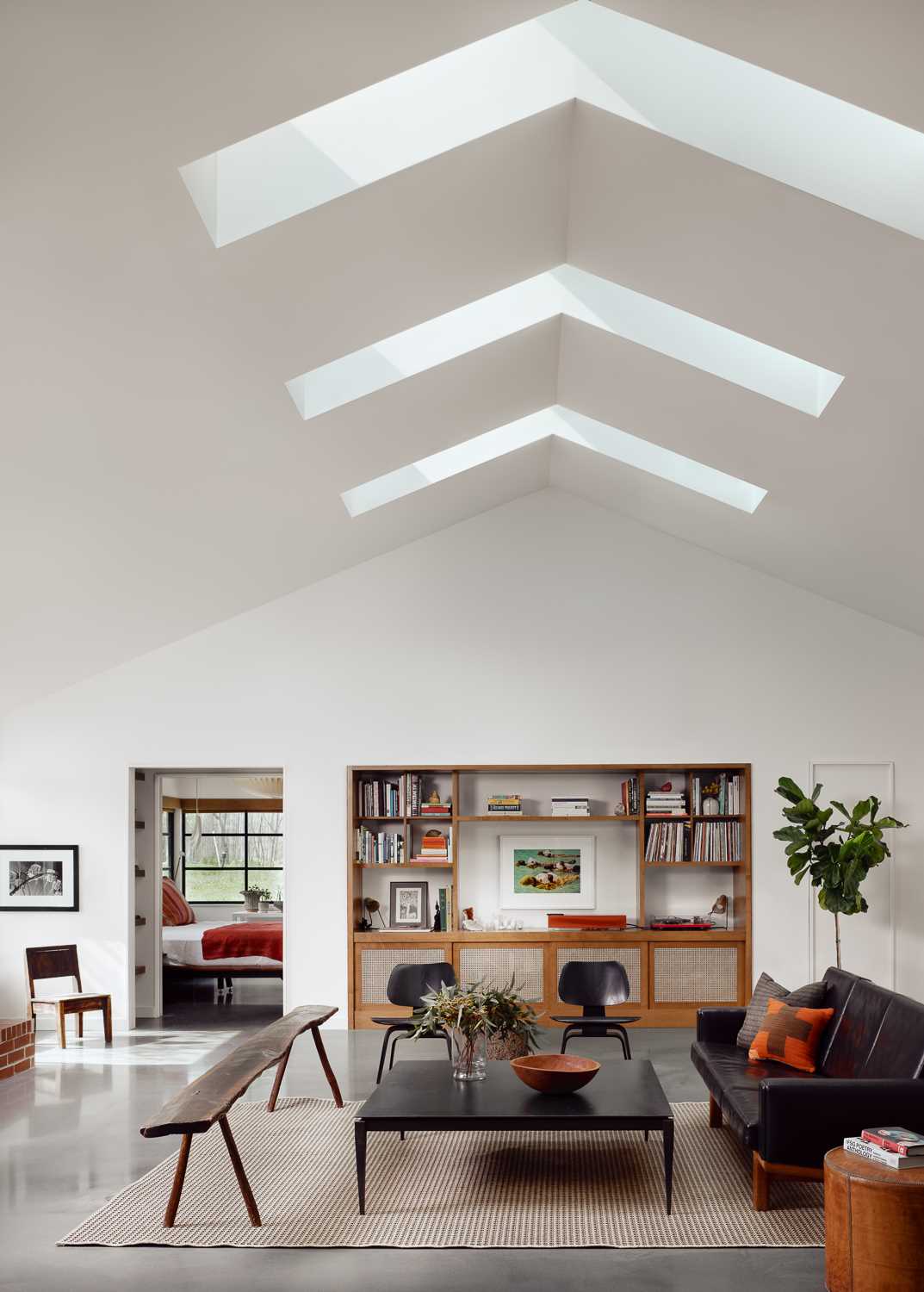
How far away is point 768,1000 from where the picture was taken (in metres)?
5.94

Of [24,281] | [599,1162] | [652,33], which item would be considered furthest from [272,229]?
[599,1162]

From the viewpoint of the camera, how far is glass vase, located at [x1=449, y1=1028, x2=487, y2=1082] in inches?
211

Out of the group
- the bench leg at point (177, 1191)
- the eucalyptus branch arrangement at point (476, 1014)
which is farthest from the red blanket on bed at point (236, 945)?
the bench leg at point (177, 1191)

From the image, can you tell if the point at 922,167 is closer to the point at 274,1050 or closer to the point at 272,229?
the point at 272,229

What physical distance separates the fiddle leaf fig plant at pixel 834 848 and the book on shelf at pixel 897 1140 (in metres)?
3.79

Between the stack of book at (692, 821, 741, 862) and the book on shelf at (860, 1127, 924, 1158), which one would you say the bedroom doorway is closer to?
the stack of book at (692, 821, 741, 862)

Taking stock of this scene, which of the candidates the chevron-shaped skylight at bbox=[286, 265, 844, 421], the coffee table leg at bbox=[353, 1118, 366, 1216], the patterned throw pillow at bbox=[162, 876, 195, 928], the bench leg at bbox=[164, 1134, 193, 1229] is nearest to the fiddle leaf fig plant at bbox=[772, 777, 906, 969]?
the chevron-shaped skylight at bbox=[286, 265, 844, 421]

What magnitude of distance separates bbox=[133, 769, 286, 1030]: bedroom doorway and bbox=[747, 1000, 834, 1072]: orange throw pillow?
4.12 meters

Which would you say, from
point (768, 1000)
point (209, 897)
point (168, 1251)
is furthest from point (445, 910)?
point (209, 897)

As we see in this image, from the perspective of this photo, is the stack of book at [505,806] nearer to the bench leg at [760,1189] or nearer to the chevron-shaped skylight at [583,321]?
the chevron-shaped skylight at [583,321]

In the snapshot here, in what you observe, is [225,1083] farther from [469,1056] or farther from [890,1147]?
[890,1147]

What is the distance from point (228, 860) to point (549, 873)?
544 centimetres

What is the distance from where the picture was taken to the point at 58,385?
437 cm

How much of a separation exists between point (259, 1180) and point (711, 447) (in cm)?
443
